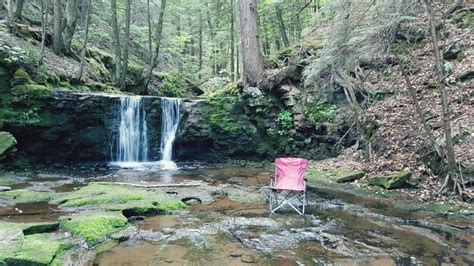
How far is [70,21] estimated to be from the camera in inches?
539

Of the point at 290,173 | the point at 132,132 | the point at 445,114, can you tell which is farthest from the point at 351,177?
the point at 132,132

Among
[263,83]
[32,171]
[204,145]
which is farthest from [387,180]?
[32,171]

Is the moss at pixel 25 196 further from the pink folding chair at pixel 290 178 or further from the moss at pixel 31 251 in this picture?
the pink folding chair at pixel 290 178

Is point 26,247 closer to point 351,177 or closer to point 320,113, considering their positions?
point 351,177

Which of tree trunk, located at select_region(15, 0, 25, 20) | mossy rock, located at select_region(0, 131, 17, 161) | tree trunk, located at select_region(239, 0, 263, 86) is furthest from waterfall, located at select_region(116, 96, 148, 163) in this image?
tree trunk, located at select_region(15, 0, 25, 20)

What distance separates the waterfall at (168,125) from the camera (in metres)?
11.7

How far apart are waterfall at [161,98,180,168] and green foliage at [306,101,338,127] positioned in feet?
13.9

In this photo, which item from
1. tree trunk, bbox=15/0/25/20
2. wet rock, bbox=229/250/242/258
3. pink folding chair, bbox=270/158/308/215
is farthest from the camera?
tree trunk, bbox=15/0/25/20

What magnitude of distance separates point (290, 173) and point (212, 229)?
1951 mm

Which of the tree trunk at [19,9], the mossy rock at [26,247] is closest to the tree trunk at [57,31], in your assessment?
the tree trunk at [19,9]

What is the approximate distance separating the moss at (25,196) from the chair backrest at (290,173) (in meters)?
3.84

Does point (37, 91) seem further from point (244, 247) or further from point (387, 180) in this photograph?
point (387, 180)

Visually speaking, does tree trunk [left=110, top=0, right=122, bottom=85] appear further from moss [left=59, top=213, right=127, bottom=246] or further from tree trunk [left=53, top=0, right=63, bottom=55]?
moss [left=59, top=213, right=127, bottom=246]

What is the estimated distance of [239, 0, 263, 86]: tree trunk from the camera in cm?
1159
